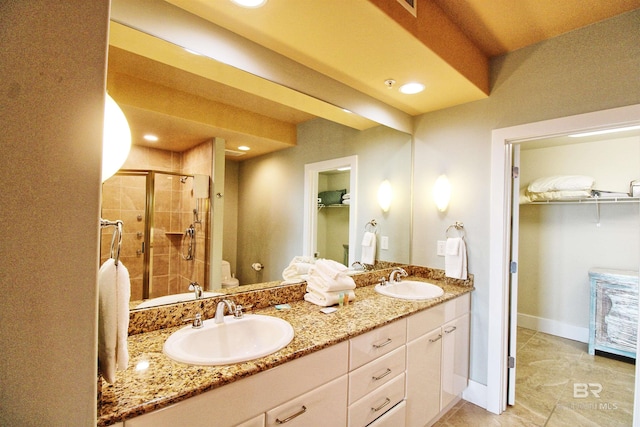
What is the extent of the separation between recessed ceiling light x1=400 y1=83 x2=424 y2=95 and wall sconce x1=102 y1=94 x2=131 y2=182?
1.69 metres

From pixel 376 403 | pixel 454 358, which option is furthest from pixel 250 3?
pixel 454 358

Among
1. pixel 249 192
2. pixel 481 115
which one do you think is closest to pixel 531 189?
pixel 481 115

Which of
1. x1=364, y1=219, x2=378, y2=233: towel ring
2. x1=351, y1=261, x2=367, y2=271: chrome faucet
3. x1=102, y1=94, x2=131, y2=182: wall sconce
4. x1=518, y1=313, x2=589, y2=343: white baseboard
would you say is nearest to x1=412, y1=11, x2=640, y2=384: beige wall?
x1=364, y1=219, x2=378, y2=233: towel ring

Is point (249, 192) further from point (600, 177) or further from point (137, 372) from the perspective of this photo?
point (600, 177)

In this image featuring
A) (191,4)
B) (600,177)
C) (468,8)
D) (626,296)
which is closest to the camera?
(191,4)

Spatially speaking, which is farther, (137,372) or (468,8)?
(468,8)

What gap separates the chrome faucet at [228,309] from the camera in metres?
1.26

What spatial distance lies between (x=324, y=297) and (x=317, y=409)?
58 cm

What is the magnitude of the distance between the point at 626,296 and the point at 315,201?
10.4ft

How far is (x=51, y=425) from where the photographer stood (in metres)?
0.51

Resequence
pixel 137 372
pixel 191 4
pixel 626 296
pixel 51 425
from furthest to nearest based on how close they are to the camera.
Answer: pixel 626 296, pixel 191 4, pixel 137 372, pixel 51 425

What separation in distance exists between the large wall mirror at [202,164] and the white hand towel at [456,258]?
113 cm

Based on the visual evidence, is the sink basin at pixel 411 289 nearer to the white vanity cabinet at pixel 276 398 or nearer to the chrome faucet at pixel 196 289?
the white vanity cabinet at pixel 276 398

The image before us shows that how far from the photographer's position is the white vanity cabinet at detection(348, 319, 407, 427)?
1.24 m
